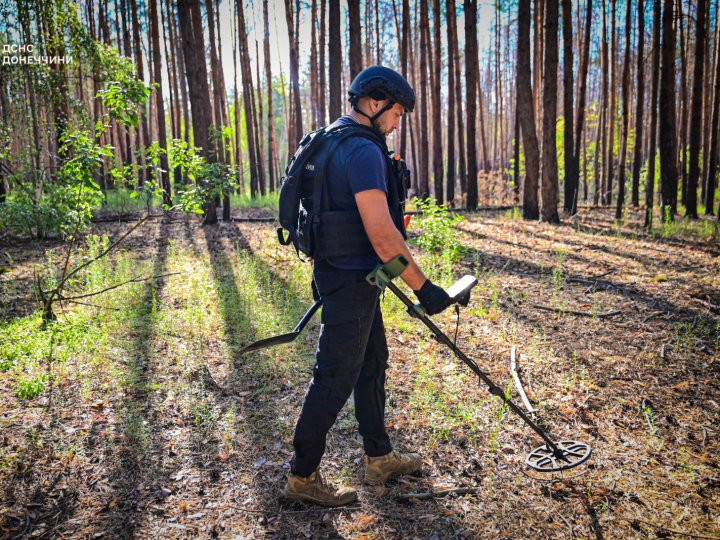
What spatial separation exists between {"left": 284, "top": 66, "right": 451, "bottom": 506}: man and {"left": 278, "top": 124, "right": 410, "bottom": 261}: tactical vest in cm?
2

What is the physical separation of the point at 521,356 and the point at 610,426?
4.00 feet

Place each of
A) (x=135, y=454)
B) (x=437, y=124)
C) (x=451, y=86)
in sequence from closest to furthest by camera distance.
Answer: (x=135, y=454)
(x=437, y=124)
(x=451, y=86)

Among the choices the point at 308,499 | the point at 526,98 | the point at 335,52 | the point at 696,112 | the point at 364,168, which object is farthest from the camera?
the point at 526,98

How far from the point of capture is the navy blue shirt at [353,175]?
2.19 m

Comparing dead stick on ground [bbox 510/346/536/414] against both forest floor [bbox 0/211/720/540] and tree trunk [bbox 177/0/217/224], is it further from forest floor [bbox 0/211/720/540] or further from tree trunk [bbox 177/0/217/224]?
→ tree trunk [bbox 177/0/217/224]

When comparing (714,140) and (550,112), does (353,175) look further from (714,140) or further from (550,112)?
(714,140)

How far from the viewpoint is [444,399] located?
387 cm

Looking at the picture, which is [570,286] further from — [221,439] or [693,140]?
[693,140]

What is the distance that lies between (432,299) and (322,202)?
2.46 ft

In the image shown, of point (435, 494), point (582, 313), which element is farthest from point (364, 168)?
point (582, 313)

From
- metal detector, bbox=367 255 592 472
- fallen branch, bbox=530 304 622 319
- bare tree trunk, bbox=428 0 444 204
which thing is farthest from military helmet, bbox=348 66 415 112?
bare tree trunk, bbox=428 0 444 204

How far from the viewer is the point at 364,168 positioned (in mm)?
2193

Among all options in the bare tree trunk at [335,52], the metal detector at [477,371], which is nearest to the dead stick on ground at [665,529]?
the metal detector at [477,371]

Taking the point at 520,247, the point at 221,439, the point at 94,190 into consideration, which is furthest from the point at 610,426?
the point at 520,247
